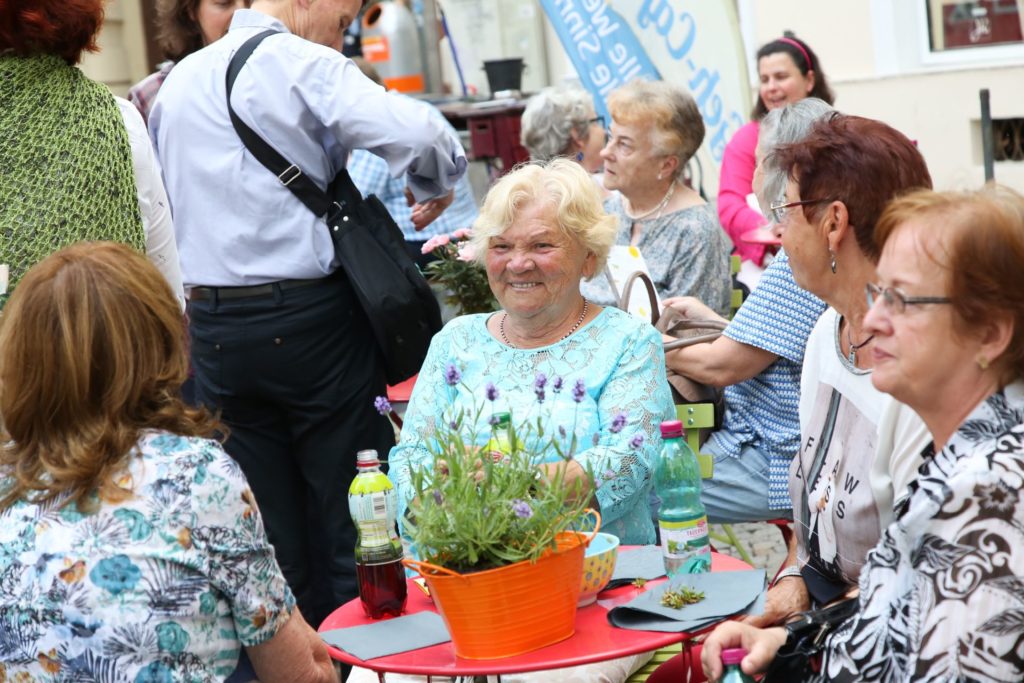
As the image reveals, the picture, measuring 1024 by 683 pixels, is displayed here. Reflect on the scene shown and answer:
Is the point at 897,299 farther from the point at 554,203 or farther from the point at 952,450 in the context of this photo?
the point at 554,203

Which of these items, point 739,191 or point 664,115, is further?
point 739,191

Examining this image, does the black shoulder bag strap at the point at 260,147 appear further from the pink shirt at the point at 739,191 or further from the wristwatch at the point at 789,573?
the pink shirt at the point at 739,191

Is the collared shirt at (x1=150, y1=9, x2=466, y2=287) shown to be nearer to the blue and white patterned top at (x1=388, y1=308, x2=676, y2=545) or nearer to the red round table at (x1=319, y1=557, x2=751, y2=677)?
the blue and white patterned top at (x1=388, y1=308, x2=676, y2=545)

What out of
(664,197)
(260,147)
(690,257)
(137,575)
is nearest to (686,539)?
(137,575)

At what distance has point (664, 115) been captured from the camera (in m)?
5.24

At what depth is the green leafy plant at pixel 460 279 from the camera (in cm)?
446

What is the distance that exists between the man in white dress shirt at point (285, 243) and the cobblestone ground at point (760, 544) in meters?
1.71

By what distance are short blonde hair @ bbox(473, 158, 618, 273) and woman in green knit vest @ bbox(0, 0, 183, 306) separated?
92cm

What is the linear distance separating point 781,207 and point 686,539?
32.0 inches

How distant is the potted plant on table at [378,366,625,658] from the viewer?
2316mm

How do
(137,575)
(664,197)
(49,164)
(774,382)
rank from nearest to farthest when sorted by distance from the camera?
(137,575) < (49,164) < (774,382) < (664,197)

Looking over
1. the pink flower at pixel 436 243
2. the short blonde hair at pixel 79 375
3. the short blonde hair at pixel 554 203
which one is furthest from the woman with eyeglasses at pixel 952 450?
the pink flower at pixel 436 243

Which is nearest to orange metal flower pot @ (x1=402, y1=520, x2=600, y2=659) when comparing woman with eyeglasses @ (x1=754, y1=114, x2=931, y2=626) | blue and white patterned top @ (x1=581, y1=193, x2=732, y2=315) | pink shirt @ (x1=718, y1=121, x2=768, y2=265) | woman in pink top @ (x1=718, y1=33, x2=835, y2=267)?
woman with eyeglasses @ (x1=754, y1=114, x2=931, y2=626)

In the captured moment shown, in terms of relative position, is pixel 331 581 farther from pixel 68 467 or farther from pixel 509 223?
pixel 68 467
